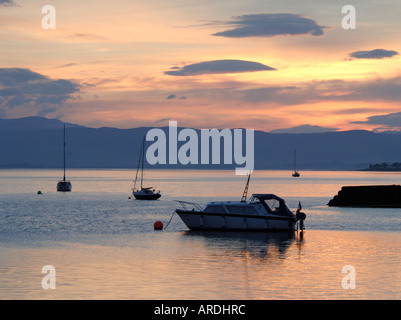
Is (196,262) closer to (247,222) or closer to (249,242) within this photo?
(249,242)

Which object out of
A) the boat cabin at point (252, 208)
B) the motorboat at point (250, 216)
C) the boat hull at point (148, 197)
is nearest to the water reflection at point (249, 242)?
the motorboat at point (250, 216)

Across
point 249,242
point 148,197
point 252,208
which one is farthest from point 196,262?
point 148,197

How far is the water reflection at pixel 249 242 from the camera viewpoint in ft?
161

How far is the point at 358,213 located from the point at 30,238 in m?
55.4

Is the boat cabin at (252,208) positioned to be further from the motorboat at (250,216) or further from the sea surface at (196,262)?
the sea surface at (196,262)

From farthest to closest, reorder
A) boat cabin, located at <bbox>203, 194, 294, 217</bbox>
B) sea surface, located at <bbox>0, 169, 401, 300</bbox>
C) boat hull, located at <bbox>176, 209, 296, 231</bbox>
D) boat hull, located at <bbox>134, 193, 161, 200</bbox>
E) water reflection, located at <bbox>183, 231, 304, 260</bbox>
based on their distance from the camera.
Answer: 1. boat hull, located at <bbox>134, 193, 161, 200</bbox>
2. boat cabin, located at <bbox>203, 194, 294, 217</bbox>
3. boat hull, located at <bbox>176, 209, 296, 231</bbox>
4. water reflection, located at <bbox>183, 231, 304, 260</bbox>
5. sea surface, located at <bbox>0, 169, 401, 300</bbox>

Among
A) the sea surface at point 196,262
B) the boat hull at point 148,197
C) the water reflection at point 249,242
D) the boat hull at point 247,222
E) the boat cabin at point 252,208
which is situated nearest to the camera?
the sea surface at point 196,262

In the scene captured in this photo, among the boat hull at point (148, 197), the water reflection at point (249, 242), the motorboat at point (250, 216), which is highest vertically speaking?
the motorboat at point (250, 216)

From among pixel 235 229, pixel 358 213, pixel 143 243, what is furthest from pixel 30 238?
pixel 358 213

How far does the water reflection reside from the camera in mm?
49219

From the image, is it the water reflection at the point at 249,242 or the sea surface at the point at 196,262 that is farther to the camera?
the water reflection at the point at 249,242

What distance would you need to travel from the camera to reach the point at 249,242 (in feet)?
184

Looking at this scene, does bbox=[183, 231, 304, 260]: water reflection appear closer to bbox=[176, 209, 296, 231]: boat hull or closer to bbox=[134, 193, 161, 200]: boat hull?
bbox=[176, 209, 296, 231]: boat hull

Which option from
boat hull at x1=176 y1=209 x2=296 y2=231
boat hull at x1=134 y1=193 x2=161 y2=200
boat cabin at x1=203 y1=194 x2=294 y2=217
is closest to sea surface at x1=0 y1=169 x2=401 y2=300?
boat hull at x1=176 y1=209 x2=296 y2=231
